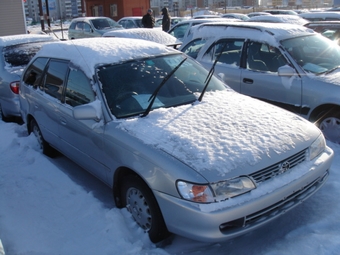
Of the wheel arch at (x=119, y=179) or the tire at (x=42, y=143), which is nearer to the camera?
the wheel arch at (x=119, y=179)

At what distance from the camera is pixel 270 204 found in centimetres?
301

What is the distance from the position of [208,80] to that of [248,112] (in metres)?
0.79

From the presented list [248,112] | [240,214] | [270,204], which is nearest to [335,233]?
[270,204]

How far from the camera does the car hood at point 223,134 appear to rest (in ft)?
9.89

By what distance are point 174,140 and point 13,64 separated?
5.15 metres

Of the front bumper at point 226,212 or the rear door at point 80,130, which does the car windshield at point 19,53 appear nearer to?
the rear door at point 80,130

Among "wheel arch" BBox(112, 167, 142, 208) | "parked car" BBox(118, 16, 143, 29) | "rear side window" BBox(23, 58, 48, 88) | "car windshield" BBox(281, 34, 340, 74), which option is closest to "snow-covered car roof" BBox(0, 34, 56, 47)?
"rear side window" BBox(23, 58, 48, 88)

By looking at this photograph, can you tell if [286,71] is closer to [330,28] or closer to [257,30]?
[257,30]

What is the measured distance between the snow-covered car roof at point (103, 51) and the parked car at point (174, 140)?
0.01 meters

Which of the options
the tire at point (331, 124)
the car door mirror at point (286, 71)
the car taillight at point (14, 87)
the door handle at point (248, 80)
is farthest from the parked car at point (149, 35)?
the tire at point (331, 124)

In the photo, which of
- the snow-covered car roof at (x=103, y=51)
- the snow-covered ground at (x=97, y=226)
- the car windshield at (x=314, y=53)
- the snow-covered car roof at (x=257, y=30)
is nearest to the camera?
the snow-covered ground at (x=97, y=226)

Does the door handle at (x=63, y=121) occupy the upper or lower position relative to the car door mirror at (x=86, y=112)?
lower

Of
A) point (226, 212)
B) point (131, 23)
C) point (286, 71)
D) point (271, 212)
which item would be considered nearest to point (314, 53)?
point (286, 71)

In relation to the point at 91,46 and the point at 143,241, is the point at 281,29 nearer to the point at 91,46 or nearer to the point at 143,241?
the point at 91,46
